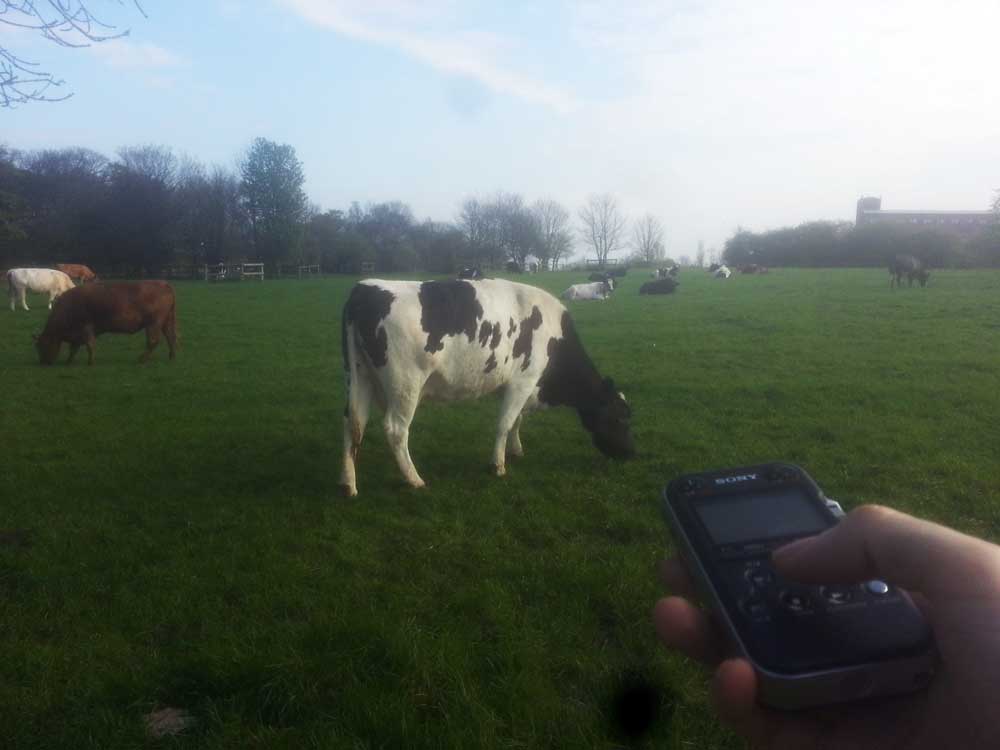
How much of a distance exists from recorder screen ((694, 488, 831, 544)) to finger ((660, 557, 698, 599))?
15 centimetres

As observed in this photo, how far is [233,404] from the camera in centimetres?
1065

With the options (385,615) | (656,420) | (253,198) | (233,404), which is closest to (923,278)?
(656,420)

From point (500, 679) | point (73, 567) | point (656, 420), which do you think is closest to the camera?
point (500, 679)

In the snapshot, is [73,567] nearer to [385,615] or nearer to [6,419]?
[385,615]

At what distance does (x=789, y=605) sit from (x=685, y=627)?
262 mm

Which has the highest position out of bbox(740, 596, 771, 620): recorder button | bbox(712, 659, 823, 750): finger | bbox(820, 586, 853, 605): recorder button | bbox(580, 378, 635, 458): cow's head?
bbox(820, 586, 853, 605): recorder button

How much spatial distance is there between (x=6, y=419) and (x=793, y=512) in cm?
1088

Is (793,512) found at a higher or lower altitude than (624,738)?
higher

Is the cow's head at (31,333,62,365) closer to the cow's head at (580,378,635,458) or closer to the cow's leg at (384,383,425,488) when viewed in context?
the cow's leg at (384,383,425,488)

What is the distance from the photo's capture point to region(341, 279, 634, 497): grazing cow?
6.84m

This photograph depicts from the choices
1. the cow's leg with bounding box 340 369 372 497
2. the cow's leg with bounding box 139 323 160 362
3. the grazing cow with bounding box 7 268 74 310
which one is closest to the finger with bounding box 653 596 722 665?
the cow's leg with bounding box 340 369 372 497

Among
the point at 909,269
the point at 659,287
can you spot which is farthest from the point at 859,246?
the point at 659,287

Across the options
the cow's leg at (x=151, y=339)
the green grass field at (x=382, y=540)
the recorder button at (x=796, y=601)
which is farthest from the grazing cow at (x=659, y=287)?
the recorder button at (x=796, y=601)

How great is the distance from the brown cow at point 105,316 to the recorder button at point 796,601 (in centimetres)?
1537
